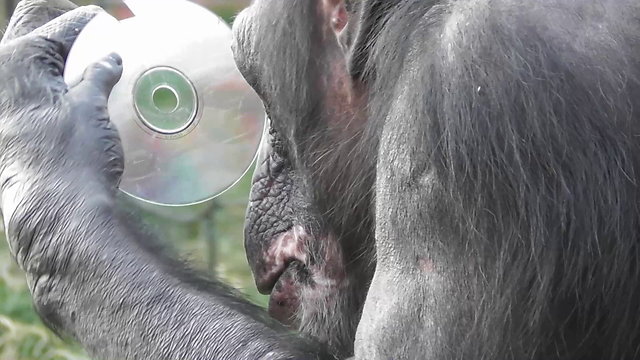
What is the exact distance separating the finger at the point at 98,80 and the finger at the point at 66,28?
0.29 feet

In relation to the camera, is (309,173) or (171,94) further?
(171,94)

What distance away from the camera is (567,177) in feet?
4.19

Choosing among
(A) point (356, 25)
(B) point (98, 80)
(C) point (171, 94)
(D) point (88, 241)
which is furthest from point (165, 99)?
(A) point (356, 25)

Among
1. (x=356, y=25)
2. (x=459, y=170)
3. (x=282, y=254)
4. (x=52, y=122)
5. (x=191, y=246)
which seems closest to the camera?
(x=459, y=170)

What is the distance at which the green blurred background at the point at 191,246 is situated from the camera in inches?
119

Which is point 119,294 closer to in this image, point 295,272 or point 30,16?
point 295,272

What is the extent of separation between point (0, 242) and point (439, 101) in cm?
262

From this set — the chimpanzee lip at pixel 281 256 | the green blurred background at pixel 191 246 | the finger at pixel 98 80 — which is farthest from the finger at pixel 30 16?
the chimpanzee lip at pixel 281 256

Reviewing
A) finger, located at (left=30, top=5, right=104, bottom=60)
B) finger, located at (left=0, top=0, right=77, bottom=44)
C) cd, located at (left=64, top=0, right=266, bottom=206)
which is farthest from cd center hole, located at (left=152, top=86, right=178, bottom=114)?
finger, located at (left=0, top=0, right=77, bottom=44)

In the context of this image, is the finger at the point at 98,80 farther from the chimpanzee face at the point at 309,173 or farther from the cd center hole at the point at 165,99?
the chimpanzee face at the point at 309,173

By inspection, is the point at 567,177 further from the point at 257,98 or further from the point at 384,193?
the point at 257,98

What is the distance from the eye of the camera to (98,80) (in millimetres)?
1842

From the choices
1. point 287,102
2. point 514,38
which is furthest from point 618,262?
point 287,102

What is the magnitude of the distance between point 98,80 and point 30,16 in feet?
0.89
